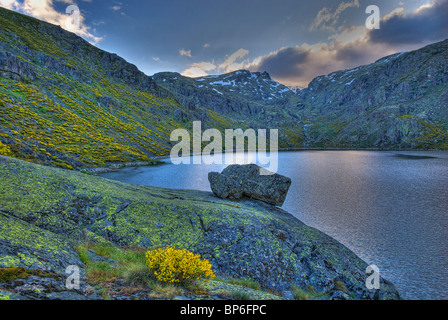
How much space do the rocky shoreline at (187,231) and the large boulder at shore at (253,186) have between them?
1093cm

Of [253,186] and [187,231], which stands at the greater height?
[253,186]

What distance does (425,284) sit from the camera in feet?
58.5

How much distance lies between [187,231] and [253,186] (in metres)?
16.6

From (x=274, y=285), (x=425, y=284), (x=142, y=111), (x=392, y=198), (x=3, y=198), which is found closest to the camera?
(x=3, y=198)

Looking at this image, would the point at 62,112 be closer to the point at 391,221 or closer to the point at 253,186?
the point at 253,186

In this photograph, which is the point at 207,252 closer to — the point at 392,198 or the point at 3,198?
→ the point at 3,198

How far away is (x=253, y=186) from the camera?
3131 cm
